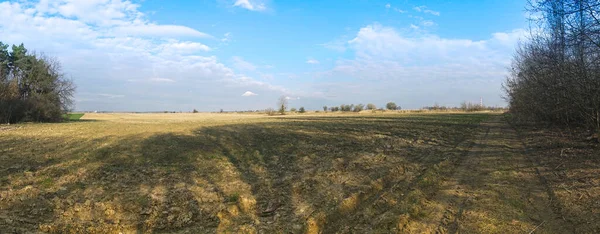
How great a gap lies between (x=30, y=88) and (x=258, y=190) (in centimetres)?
4189

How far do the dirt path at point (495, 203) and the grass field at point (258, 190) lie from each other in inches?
1.0

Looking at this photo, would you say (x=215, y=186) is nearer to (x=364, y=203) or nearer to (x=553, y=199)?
(x=364, y=203)

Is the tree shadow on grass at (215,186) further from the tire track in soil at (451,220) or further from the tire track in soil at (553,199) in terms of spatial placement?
the tire track in soil at (553,199)

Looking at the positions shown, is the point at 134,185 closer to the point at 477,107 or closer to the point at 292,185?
the point at 292,185

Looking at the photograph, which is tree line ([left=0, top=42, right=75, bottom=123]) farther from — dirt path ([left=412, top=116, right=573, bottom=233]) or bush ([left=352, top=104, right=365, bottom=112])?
bush ([left=352, top=104, right=365, bottom=112])

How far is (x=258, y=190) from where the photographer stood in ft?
24.7

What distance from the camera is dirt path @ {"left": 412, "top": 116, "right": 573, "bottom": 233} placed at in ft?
16.1

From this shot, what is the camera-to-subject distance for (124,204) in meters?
6.50

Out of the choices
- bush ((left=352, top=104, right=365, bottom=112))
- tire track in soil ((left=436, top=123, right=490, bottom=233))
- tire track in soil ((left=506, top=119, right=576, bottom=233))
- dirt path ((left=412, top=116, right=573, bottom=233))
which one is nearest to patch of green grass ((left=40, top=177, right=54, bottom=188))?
dirt path ((left=412, top=116, right=573, bottom=233))

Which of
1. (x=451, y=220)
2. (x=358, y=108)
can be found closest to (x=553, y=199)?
(x=451, y=220)

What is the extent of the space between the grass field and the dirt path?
0.03 m

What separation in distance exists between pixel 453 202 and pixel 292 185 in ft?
11.5

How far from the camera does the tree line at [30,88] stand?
32562 millimetres

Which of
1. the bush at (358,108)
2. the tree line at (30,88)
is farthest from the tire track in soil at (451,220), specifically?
the bush at (358,108)
